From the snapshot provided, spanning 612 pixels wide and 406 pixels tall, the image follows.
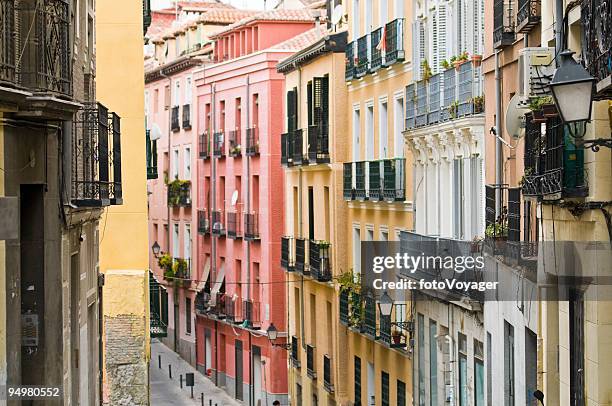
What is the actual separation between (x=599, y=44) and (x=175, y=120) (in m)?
53.6

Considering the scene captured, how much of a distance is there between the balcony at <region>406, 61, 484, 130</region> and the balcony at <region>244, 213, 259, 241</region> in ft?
71.6

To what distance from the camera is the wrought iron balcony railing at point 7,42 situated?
590 inches

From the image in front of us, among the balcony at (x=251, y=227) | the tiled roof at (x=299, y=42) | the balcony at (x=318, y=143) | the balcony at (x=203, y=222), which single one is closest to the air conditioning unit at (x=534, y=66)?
the balcony at (x=318, y=143)

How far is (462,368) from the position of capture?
29.1 metres

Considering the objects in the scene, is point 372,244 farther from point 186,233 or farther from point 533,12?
point 186,233

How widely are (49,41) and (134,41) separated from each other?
16.5 meters

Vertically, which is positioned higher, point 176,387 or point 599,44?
point 599,44

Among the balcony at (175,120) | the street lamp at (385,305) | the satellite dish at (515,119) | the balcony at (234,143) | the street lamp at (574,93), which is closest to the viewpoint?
the street lamp at (574,93)

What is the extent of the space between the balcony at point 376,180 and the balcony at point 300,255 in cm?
495

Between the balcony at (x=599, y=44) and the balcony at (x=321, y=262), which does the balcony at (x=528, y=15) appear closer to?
the balcony at (x=599, y=44)

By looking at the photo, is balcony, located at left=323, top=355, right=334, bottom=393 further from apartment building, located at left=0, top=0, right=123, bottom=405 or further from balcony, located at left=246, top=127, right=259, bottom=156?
apartment building, located at left=0, top=0, right=123, bottom=405

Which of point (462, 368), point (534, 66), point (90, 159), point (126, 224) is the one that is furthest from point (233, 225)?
point (534, 66)

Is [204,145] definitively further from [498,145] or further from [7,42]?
[7,42]

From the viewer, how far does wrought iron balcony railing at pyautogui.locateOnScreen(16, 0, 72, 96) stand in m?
16.0
